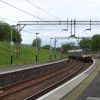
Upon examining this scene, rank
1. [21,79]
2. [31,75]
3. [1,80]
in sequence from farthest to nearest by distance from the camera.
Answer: [31,75] → [21,79] → [1,80]

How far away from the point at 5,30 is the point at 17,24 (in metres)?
69.4

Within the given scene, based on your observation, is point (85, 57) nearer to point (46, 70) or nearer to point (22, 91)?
point (46, 70)

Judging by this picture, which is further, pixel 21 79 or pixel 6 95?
pixel 21 79

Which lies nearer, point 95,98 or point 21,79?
point 95,98

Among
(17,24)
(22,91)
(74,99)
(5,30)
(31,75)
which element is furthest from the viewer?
(5,30)

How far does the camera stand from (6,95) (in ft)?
73.1

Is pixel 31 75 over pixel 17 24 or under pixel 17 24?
under

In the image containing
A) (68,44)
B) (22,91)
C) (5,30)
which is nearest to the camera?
(22,91)

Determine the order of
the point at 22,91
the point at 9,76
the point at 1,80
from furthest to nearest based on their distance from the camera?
the point at 9,76
the point at 1,80
the point at 22,91

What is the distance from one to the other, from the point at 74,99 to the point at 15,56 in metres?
68.0

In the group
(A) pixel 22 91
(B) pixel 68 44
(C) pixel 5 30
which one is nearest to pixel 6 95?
(A) pixel 22 91

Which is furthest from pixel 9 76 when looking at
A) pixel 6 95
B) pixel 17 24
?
pixel 17 24

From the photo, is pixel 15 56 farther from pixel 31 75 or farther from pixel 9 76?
pixel 9 76

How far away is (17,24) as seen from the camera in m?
67.3
